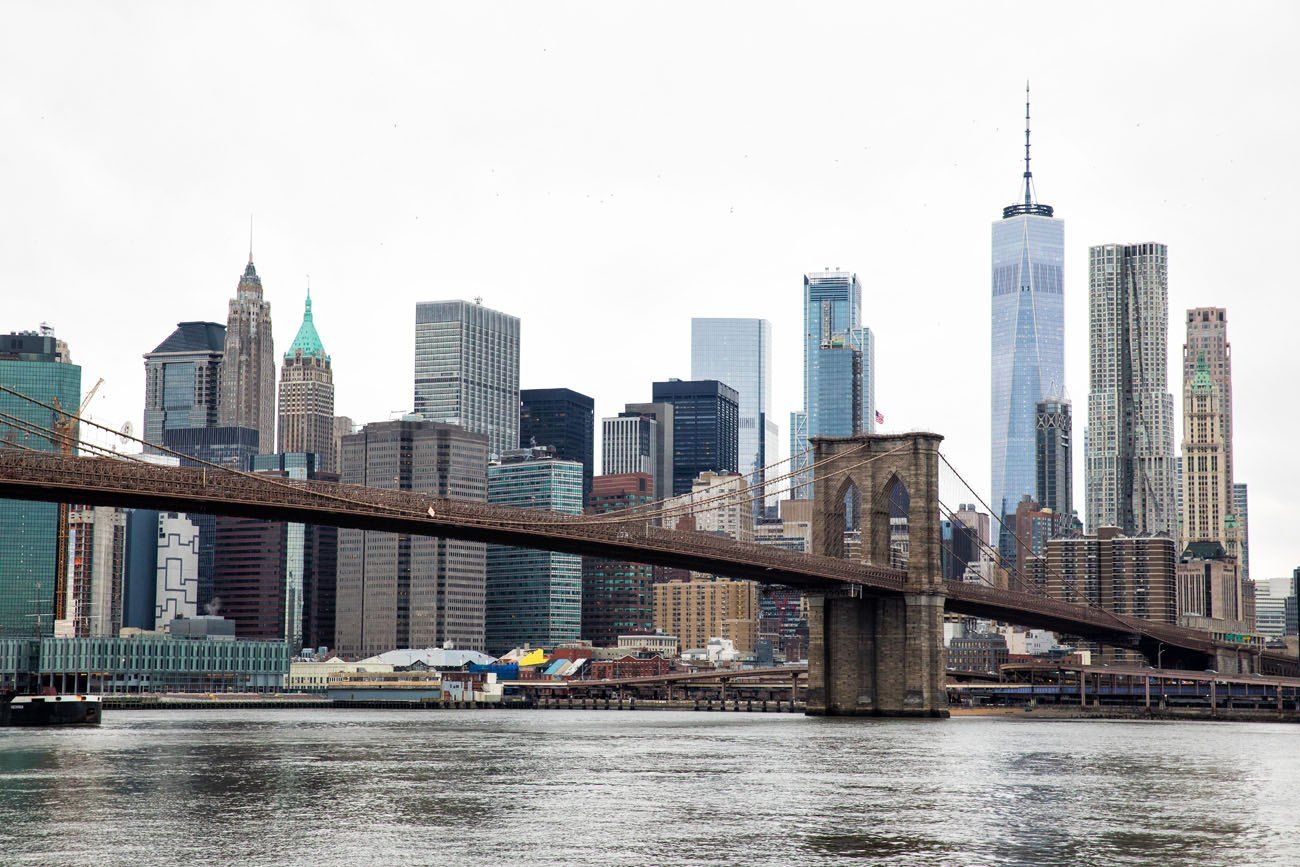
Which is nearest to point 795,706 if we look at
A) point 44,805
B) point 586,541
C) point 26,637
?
point 586,541

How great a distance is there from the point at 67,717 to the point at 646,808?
55754mm

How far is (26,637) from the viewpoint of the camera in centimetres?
18650

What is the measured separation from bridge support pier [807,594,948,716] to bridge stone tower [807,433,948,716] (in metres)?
0.05

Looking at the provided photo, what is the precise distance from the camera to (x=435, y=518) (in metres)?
71.9

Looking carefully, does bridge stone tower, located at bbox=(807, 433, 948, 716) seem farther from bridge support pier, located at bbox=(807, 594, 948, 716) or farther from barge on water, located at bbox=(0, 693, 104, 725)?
barge on water, located at bbox=(0, 693, 104, 725)

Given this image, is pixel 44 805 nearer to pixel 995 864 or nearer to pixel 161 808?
pixel 161 808

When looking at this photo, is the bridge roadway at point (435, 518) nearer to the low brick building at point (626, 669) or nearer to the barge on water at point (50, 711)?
the barge on water at point (50, 711)

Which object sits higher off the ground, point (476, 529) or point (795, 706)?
point (476, 529)

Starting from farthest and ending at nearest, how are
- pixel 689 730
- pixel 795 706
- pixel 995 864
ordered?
pixel 795 706 < pixel 689 730 < pixel 995 864

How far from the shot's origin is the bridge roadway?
61.7 m

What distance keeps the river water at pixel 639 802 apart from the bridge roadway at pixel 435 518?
27.6ft

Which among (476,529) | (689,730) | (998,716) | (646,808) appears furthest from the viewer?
(998,716)

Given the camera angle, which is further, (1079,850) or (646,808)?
(646,808)

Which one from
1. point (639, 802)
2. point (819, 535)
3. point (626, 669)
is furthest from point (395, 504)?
point (626, 669)
